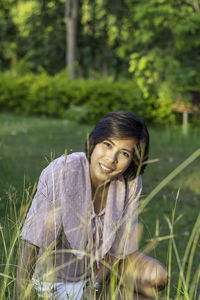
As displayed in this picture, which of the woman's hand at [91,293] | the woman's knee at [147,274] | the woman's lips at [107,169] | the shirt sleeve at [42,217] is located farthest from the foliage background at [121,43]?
the woman's hand at [91,293]

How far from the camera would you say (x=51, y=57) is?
2119 centimetres

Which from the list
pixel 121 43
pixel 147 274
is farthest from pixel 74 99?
pixel 121 43

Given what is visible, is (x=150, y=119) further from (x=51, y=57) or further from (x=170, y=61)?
(x=51, y=57)

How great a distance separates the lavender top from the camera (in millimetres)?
1825

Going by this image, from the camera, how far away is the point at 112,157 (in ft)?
6.17

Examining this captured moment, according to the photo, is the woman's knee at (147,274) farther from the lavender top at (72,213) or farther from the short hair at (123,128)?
the short hair at (123,128)

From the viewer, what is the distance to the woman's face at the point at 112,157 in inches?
74.4

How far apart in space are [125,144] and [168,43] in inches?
321

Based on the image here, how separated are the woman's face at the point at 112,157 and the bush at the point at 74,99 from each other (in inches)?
333

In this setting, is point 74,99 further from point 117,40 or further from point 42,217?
point 117,40

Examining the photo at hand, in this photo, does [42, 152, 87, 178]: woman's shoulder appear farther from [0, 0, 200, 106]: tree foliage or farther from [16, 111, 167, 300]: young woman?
[0, 0, 200, 106]: tree foliage

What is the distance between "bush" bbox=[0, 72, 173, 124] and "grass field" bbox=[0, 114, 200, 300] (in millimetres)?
632

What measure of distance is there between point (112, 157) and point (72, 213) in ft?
0.96

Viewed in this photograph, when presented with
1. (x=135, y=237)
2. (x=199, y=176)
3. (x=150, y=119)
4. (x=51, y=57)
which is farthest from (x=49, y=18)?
(x=135, y=237)
